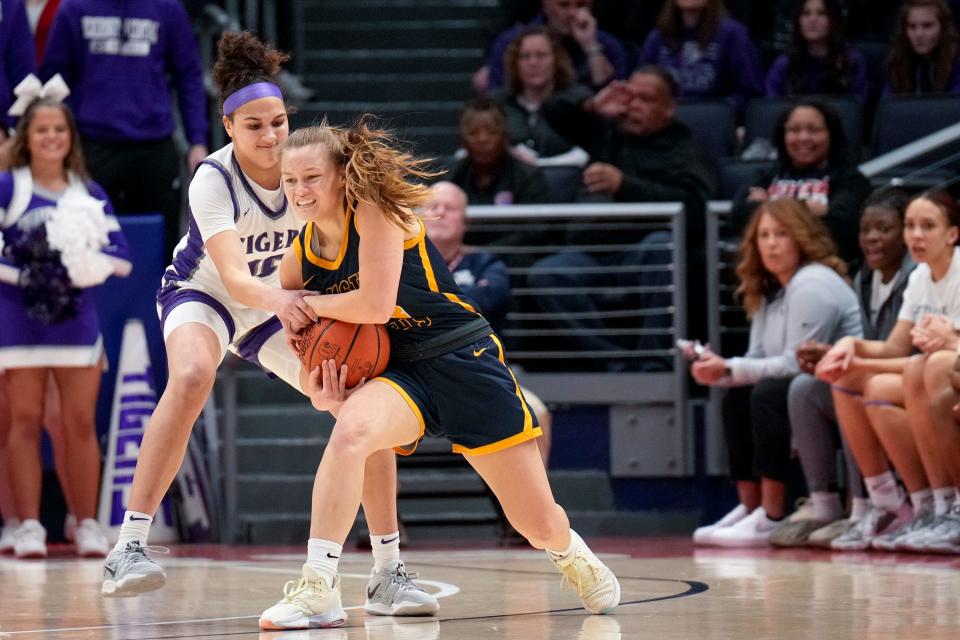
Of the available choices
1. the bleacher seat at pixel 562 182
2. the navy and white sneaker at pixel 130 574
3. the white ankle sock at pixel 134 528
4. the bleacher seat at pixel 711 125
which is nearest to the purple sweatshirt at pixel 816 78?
the bleacher seat at pixel 711 125

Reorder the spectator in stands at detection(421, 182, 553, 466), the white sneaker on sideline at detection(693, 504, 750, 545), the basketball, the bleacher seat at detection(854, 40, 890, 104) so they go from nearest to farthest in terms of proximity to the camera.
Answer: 1. the basketball
2. the white sneaker on sideline at detection(693, 504, 750, 545)
3. the spectator in stands at detection(421, 182, 553, 466)
4. the bleacher seat at detection(854, 40, 890, 104)

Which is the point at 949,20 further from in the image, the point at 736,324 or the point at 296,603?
the point at 296,603

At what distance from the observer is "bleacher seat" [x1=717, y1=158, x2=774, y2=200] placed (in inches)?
332

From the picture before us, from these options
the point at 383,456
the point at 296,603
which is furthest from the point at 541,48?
the point at 296,603

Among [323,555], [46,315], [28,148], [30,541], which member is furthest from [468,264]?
[323,555]

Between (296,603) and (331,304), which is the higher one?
(331,304)

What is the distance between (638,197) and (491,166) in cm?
81

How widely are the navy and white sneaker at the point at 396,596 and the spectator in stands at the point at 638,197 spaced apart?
11.6 feet

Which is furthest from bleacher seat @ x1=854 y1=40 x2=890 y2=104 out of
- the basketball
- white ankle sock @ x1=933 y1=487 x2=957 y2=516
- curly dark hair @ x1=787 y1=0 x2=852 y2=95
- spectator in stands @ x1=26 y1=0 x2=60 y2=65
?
the basketball

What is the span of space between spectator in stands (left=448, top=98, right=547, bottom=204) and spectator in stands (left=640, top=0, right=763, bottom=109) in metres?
1.43

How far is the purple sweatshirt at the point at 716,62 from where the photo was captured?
9.25 m

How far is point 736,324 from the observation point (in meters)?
8.27

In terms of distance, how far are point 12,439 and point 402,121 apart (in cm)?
402

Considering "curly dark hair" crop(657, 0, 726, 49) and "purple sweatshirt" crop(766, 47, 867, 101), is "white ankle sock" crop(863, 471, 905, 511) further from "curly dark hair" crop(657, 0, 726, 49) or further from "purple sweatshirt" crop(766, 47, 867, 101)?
"curly dark hair" crop(657, 0, 726, 49)
